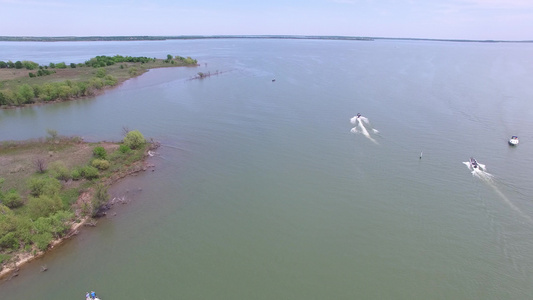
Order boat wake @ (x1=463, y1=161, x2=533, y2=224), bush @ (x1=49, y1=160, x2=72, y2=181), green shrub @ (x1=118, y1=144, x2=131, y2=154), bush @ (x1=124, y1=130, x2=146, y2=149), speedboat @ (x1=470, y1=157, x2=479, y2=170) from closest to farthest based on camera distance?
boat wake @ (x1=463, y1=161, x2=533, y2=224), bush @ (x1=49, y1=160, x2=72, y2=181), speedboat @ (x1=470, y1=157, x2=479, y2=170), green shrub @ (x1=118, y1=144, x2=131, y2=154), bush @ (x1=124, y1=130, x2=146, y2=149)

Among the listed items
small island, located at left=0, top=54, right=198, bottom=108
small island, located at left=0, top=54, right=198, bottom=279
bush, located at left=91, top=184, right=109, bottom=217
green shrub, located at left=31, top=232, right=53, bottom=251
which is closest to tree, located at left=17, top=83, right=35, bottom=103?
small island, located at left=0, top=54, right=198, bottom=108

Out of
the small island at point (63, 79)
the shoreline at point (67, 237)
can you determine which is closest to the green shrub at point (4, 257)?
the shoreline at point (67, 237)

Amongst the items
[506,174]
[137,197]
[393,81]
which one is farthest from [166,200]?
[393,81]

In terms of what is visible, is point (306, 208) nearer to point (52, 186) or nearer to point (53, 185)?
point (52, 186)

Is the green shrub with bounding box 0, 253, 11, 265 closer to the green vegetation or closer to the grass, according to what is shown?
the green vegetation

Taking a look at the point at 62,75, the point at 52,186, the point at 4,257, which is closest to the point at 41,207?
the point at 52,186

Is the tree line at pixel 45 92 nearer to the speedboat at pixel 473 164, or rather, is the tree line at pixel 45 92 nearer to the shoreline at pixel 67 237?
the shoreline at pixel 67 237

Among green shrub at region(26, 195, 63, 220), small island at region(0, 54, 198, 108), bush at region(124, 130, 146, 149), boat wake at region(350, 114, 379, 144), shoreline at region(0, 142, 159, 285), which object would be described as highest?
small island at region(0, 54, 198, 108)
